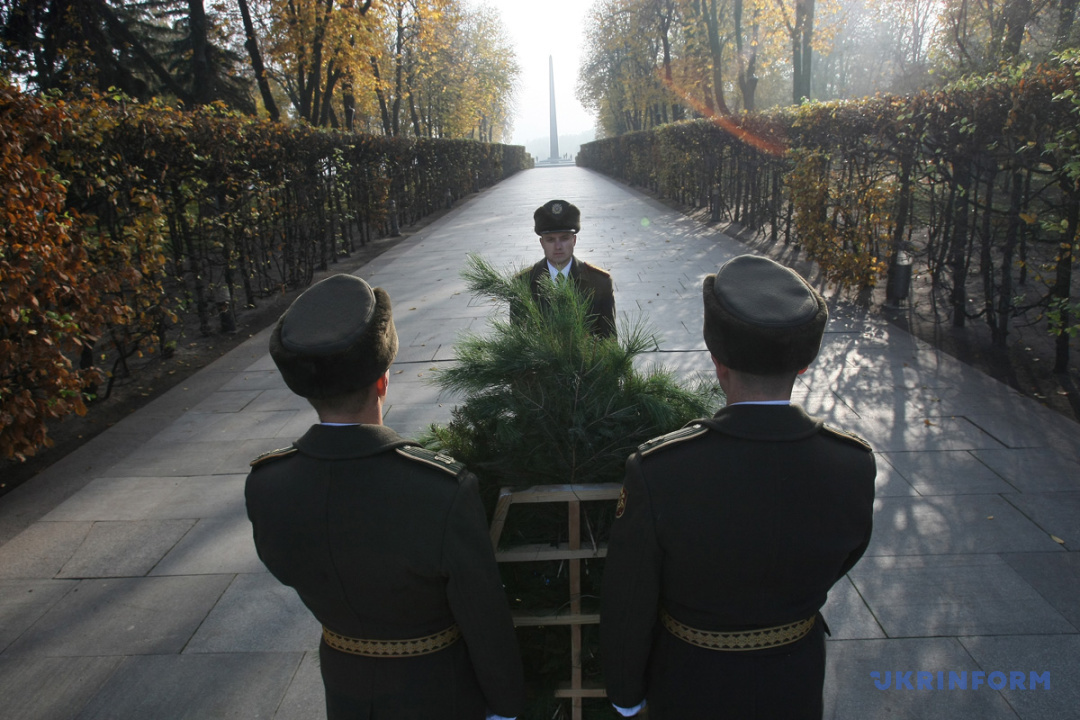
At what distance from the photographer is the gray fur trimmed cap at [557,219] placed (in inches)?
133

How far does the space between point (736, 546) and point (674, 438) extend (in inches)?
10.4

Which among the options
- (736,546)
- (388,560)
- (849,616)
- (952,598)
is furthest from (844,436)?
(952,598)

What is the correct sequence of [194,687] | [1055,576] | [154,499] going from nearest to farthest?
[194,687] < [1055,576] < [154,499]

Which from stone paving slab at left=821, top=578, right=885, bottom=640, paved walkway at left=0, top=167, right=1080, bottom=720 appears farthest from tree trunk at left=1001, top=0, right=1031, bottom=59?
stone paving slab at left=821, top=578, right=885, bottom=640

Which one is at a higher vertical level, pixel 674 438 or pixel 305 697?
pixel 674 438

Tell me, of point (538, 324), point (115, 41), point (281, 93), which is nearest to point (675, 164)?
point (115, 41)

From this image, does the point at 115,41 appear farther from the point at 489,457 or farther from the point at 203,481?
the point at 489,457

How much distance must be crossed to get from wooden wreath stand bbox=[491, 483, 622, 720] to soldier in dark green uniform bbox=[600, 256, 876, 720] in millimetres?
190

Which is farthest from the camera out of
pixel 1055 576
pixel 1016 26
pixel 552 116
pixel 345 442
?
pixel 552 116

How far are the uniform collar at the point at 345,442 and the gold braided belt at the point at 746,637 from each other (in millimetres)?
811

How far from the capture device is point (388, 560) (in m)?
1.44

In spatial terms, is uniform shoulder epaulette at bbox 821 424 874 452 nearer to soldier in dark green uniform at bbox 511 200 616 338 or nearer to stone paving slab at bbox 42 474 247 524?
soldier in dark green uniform at bbox 511 200 616 338

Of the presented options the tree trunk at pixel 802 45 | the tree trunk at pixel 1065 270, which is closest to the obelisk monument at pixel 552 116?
the tree trunk at pixel 802 45

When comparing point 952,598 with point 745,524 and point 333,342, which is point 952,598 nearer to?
point 745,524
